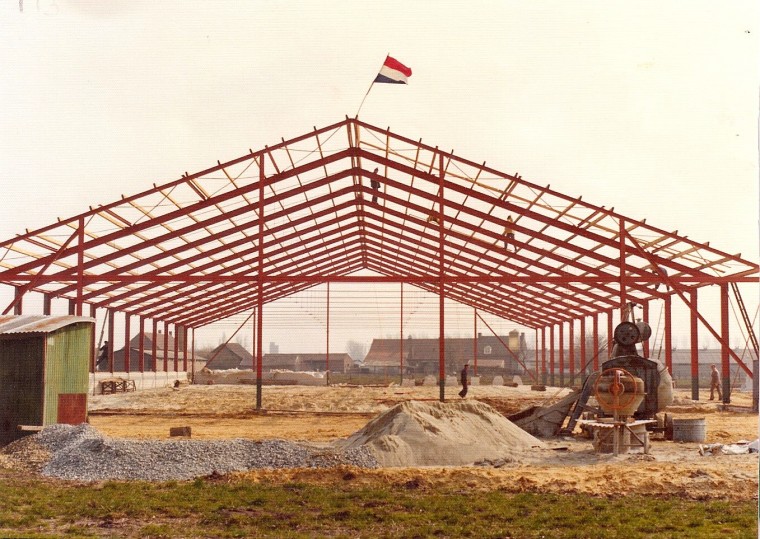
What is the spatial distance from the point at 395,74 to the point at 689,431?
13487 millimetres

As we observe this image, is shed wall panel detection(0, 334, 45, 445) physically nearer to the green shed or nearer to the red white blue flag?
the green shed

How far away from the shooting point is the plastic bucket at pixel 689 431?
809 inches

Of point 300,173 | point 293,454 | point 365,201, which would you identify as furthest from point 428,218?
point 293,454

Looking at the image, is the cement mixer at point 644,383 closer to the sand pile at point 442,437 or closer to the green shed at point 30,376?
the sand pile at point 442,437

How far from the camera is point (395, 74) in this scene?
24719mm

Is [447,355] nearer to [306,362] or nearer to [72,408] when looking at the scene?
[306,362]

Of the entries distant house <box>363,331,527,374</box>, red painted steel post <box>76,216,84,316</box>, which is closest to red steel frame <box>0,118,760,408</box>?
red painted steel post <box>76,216,84,316</box>

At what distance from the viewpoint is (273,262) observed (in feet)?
142

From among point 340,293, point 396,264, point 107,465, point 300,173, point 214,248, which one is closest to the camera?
point 107,465

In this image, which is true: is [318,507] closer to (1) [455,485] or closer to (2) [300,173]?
(1) [455,485]

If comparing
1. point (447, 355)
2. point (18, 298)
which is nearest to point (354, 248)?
point (18, 298)

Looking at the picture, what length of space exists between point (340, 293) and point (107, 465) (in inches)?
1698

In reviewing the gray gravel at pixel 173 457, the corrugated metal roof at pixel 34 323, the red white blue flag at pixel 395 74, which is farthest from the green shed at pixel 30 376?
the red white blue flag at pixel 395 74

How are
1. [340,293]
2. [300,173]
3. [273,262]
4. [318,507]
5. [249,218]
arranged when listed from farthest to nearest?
[340,293], [273,262], [249,218], [300,173], [318,507]
